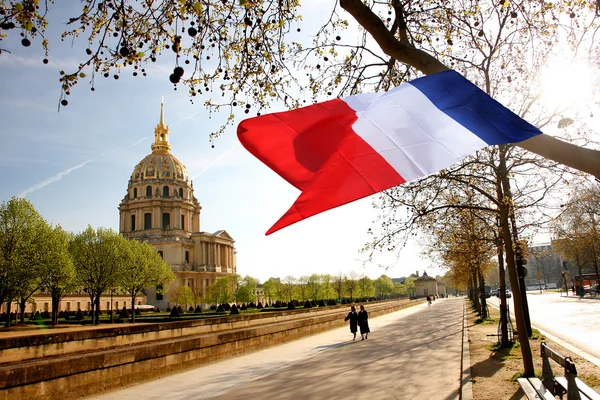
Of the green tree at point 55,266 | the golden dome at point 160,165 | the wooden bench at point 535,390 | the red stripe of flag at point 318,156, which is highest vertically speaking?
the golden dome at point 160,165

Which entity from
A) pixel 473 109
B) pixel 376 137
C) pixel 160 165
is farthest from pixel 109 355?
pixel 160 165

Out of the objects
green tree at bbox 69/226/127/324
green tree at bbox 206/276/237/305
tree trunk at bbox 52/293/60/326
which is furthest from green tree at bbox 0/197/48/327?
green tree at bbox 206/276/237/305

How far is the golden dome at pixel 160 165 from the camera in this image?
117m

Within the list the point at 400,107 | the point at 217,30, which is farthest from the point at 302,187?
the point at 217,30

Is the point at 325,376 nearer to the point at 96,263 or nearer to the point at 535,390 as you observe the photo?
the point at 535,390

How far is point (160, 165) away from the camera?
119062mm

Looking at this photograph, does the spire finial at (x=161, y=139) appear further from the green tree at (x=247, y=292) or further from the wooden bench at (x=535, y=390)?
the wooden bench at (x=535, y=390)

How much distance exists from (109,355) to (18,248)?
98.6 feet

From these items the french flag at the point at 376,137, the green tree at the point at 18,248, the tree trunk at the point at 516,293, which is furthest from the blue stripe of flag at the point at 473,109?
the green tree at the point at 18,248

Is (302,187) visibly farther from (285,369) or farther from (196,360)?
(196,360)

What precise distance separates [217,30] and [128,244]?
173ft

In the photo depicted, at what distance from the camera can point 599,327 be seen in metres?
20.8

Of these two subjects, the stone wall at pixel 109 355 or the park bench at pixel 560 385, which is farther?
the stone wall at pixel 109 355

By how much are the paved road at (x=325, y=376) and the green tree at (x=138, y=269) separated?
38.4 meters
